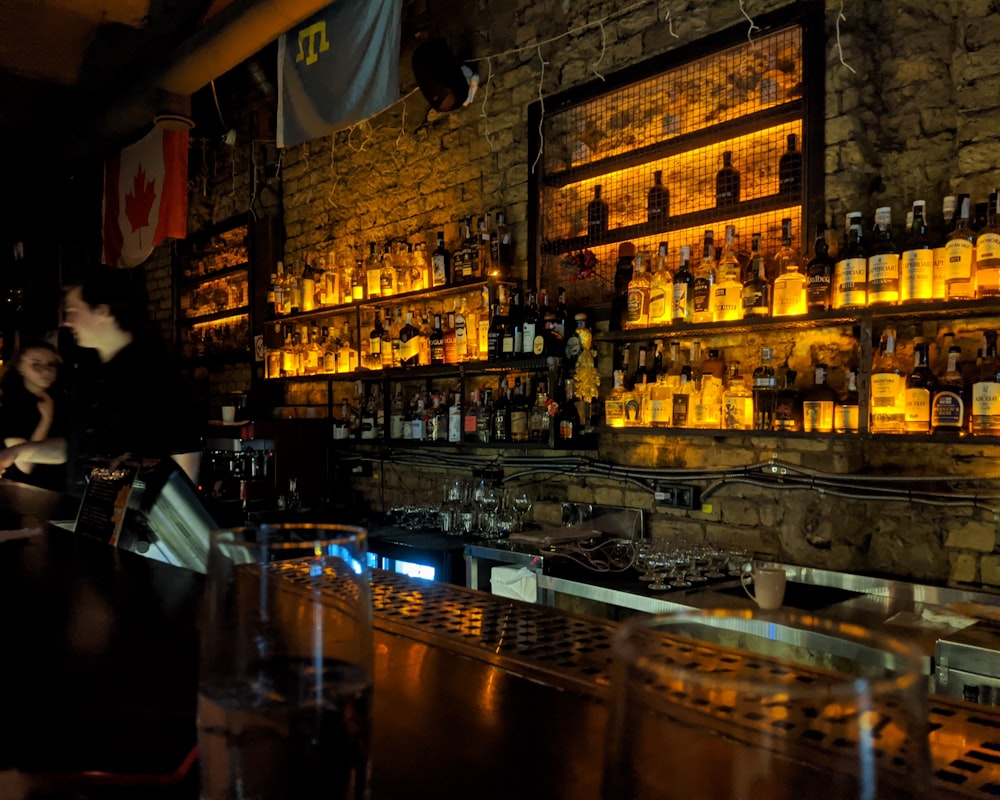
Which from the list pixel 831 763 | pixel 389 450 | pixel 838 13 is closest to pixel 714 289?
pixel 838 13

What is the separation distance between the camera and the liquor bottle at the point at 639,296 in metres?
3.43

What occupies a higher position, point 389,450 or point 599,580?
point 389,450

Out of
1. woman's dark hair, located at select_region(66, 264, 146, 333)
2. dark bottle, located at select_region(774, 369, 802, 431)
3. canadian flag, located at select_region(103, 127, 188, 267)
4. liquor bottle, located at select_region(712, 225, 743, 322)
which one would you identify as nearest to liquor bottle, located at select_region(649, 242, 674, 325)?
liquor bottle, located at select_region(712, 225, 743, 322)

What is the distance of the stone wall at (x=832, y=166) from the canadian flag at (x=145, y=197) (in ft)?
5.70

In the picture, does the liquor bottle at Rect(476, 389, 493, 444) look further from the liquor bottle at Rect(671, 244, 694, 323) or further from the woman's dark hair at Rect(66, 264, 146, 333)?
the woman's dark hair at Rect(66, 264, 146, 333)

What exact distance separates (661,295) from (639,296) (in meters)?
0.11

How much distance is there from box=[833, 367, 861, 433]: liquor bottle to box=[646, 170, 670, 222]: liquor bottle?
3.88 ft

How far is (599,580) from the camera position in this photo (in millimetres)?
2916

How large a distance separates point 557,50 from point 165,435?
2.84 metres

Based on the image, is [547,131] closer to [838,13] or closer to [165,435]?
[838,13]

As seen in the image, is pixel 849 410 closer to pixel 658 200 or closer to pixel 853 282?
pixel 853 282

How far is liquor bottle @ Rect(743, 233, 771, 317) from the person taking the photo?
3.06 meters

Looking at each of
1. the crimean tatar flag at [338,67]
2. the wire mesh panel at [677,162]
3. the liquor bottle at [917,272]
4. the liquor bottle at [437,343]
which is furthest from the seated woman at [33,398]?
the liquor bottle at [917,272]

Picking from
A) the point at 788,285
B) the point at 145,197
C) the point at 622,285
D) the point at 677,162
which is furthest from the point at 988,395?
the point at 145,197
